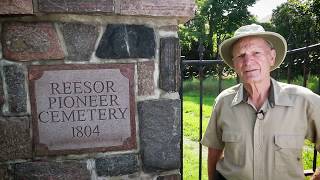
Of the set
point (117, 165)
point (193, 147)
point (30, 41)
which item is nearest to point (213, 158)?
point (117, 165)

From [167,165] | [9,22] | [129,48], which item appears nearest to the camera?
[9,22]

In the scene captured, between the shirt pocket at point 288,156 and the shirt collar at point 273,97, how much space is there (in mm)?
206

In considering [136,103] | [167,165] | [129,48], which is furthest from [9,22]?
[167,165]

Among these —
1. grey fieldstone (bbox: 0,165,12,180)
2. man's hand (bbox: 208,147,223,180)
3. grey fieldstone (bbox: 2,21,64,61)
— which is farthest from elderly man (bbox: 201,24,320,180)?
grey fieldstone (bbox: 0,165,12,180)

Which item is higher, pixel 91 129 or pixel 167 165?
pixel 91 129

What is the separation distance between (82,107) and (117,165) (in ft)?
1.52

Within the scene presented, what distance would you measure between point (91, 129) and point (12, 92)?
54 cm

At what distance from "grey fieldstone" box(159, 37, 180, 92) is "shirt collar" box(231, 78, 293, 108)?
0.43 m

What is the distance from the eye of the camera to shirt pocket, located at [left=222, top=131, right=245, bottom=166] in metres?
2.18

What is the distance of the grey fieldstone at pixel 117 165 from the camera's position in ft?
7.57

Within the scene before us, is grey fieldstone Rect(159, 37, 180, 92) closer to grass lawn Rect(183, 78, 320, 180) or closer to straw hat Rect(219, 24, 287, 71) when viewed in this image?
straw hat Rect(219, 24, 287, 71)

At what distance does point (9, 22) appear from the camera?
2.06m

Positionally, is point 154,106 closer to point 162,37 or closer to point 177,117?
point 177,117

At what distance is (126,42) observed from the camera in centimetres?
223
